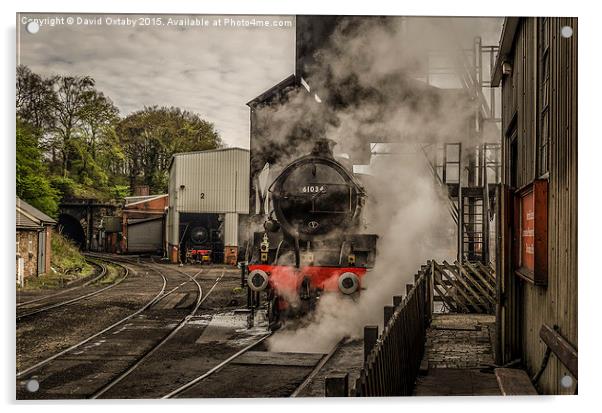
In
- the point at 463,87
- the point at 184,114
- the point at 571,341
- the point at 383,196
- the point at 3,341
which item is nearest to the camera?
the point at 571,341

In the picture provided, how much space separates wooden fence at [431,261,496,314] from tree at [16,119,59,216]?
153 inches

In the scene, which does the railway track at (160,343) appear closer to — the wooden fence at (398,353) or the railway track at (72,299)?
the railway track at (72,299)

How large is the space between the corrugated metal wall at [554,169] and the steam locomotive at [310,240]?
6.84ft

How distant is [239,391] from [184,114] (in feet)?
7.20

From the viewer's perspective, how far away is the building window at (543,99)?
4.02 metres

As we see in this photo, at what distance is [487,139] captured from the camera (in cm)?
566

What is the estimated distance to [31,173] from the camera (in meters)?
4.62

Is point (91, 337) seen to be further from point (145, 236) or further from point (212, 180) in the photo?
point (212, 180)

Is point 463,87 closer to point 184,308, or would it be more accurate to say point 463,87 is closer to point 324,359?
point 324,359

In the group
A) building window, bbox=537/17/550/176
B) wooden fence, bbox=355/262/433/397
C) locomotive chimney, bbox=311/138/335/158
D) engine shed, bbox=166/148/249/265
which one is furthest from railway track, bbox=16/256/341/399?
building window, bbox=537/17/550/176

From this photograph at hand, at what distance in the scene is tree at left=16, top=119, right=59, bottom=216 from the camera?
4543 millimetres

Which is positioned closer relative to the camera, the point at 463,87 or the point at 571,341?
the point at 571,341

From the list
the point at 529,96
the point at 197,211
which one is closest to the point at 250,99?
the point at 197,211
